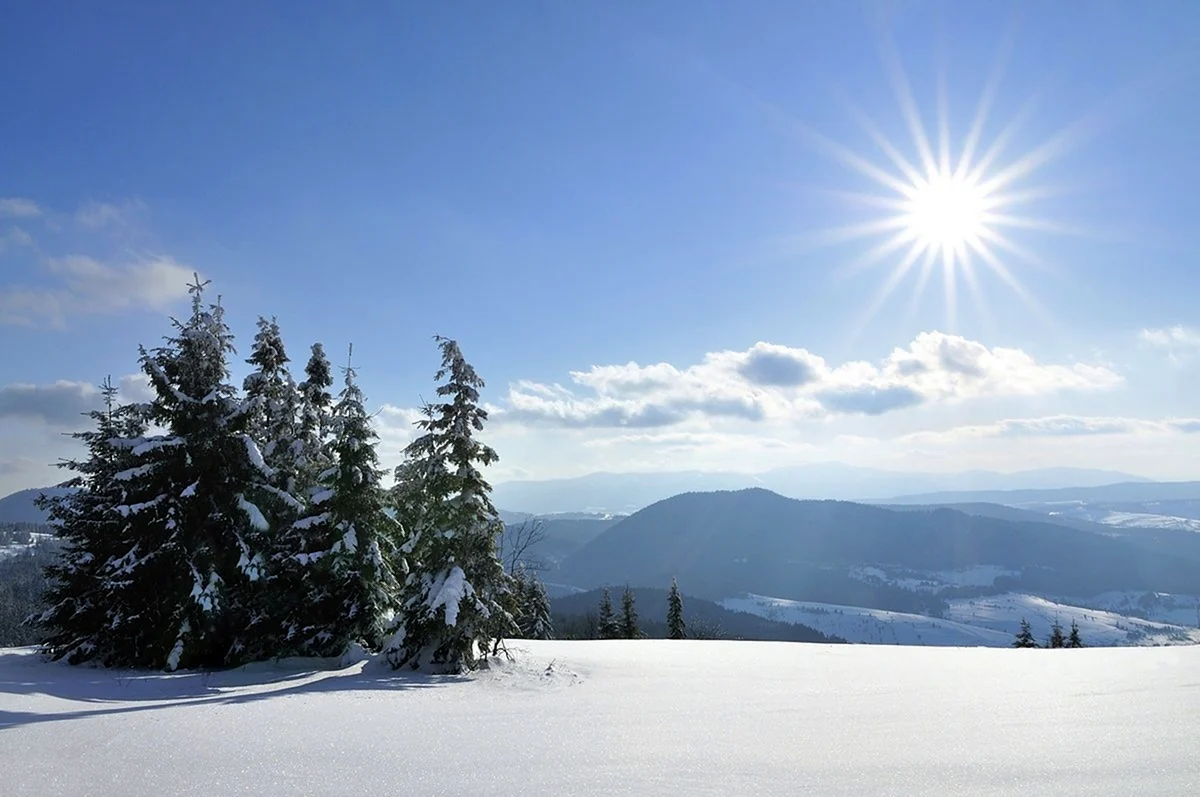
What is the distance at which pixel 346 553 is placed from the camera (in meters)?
18.0

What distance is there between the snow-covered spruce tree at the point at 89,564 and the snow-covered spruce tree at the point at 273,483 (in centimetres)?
375

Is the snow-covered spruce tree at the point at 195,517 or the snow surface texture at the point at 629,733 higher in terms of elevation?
the snow-covered spruce tree at the point at 195,517

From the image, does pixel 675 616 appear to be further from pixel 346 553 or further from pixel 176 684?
pixel 176 684

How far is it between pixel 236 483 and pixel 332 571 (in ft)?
15.8

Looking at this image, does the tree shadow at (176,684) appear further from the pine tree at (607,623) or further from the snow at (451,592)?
the pine tree at (607,623)

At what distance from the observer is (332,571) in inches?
714

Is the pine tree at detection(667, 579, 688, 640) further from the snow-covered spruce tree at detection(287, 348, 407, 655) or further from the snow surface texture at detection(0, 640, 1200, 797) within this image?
the snow surface texture at detection(0, 640, 1200, 797)

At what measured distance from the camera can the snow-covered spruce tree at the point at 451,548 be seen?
55.7ft

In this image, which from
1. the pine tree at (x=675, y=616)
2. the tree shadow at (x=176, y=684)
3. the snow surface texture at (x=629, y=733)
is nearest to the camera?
the snow surface texture at (x=629, y=733)

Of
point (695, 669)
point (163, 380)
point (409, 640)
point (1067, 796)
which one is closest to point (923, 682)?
point (695, 669)

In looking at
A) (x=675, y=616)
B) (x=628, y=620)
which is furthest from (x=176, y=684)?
(x=675, y=616)

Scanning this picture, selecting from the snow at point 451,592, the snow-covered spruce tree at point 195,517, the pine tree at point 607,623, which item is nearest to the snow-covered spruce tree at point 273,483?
the snow-covered spruce tree at point 195,517

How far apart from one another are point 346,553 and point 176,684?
477 centimetres

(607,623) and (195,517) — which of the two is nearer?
(195,517)
